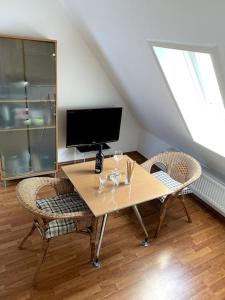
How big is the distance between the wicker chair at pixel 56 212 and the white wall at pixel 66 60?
4.96ft

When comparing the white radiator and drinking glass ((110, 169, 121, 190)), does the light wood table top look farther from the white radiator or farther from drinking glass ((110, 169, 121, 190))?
the white radiator

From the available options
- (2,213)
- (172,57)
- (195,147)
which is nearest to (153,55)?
(172,57)

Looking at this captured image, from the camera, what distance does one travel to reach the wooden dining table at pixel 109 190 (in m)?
2.05

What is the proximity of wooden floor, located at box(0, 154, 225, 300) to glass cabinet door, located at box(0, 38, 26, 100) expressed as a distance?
1384 millimetres

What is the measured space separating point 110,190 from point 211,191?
4.89 feet

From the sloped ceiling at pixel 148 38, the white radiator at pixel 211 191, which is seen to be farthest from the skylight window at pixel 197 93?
the white radiator at pixel 211 191

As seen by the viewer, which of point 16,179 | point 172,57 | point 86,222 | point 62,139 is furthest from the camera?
point 62,139

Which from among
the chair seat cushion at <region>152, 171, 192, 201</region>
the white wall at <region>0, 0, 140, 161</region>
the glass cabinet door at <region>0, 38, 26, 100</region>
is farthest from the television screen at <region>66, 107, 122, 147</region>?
the chair seat cushion at <region>152, 171, 192, 201</region>

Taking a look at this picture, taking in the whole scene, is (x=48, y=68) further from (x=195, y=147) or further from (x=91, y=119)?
(x=195, y=147)

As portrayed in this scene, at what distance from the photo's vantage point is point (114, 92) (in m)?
3.99

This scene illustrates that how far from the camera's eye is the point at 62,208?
2.30m

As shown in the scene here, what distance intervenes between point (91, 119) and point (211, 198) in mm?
1938

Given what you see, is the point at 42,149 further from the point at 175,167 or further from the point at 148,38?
the point at 148,38

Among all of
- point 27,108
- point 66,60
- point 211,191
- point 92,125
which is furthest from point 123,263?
point 66,60
